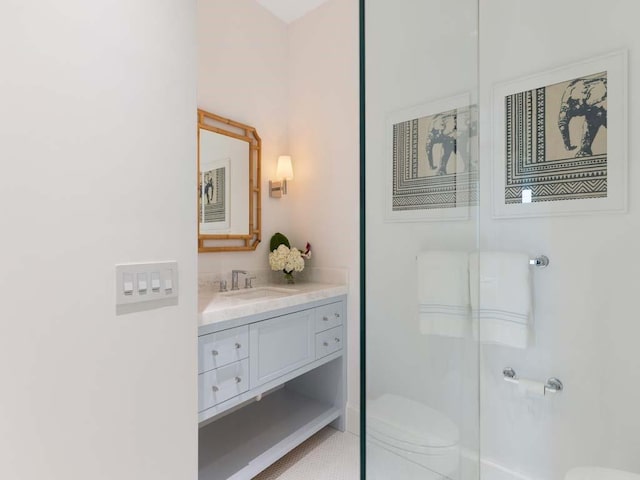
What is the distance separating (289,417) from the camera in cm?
202

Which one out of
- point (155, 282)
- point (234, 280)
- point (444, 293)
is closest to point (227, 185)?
point (234, 280)

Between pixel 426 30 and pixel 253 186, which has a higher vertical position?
pixel 426 30

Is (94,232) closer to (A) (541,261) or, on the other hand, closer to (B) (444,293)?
(B) (444,293)

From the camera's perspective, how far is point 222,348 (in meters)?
1.39

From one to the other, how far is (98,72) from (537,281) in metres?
1.79

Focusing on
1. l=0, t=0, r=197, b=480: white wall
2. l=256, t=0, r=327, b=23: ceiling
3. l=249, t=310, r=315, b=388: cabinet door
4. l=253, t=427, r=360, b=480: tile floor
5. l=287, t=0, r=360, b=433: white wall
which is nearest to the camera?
l=0, t=0, r=197, b=480: white wall

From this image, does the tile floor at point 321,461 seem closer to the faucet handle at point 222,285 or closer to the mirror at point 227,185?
the faucet handle at point 222,285

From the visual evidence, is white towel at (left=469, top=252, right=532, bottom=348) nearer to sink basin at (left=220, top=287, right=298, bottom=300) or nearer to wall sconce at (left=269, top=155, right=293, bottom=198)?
sink basin at (left=220, top=287, right=298, bottom=300)

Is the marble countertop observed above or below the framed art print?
below

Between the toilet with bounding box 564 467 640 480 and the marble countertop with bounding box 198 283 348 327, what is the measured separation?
1272mm

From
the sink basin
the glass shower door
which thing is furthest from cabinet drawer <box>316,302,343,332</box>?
the glass shower door

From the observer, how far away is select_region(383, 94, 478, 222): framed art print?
1.03 metres

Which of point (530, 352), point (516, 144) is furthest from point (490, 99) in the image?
point (530, 352)

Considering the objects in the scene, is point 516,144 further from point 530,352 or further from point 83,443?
point 83,443
